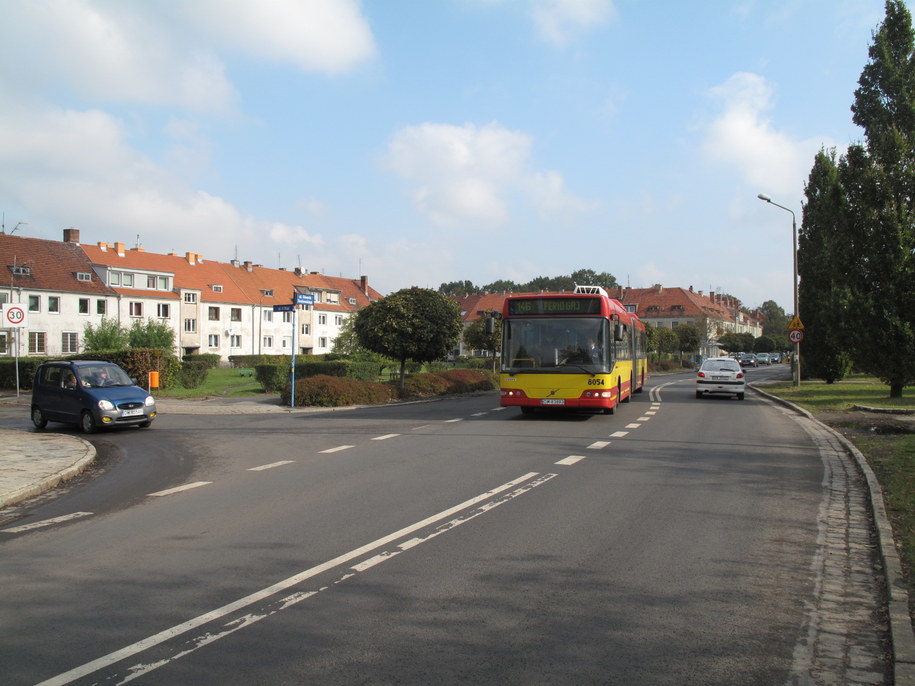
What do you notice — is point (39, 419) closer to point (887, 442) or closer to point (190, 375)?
point (190, 375)

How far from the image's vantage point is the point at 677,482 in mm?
9195

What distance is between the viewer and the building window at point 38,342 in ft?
184

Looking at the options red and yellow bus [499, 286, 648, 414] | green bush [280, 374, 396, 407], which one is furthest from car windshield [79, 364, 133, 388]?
red and yellow bus [499, 286, 648, 414]

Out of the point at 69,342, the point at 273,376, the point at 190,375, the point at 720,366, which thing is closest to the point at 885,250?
the point at 720,366

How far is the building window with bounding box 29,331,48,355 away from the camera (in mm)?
55938

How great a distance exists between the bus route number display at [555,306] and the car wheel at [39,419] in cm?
1142

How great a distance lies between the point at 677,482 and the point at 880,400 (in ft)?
64.1

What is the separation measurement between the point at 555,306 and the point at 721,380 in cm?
1273

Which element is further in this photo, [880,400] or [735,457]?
[880,400]

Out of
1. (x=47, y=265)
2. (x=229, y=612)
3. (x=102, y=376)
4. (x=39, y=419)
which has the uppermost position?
(x=47, y=265)

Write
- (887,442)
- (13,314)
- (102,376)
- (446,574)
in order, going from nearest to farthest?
1. (446,574)
2. (887,442)
3. (102,376)
4. (13,314)

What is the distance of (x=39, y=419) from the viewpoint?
54.9 ft

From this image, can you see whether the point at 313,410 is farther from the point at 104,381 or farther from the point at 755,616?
the point at 755,616

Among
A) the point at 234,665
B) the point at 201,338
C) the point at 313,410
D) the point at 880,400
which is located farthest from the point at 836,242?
the point at 201,338
